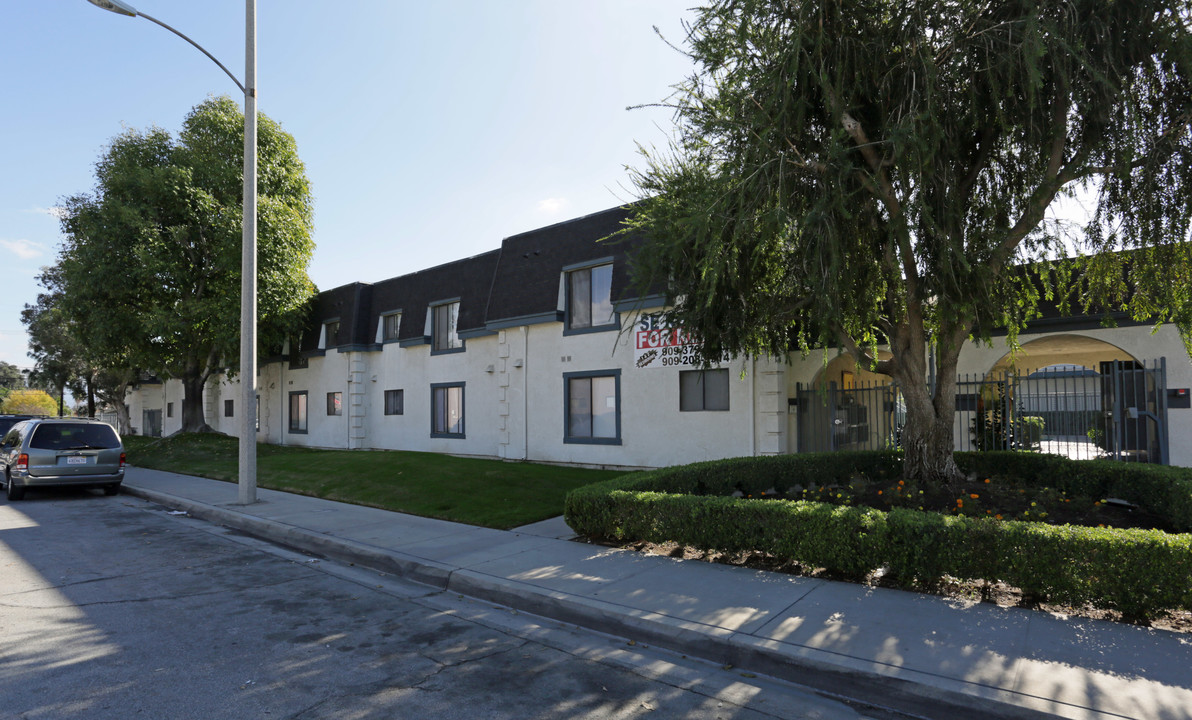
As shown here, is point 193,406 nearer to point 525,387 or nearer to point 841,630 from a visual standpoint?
point 525,387

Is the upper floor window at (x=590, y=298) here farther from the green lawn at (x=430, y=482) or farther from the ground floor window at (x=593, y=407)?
the green lawn at (x=430, y=482)

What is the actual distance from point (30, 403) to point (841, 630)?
94528 millimetres

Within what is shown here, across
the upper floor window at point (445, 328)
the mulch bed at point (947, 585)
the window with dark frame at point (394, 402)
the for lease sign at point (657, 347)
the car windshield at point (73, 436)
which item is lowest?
the mulch bed at point (947, 585)

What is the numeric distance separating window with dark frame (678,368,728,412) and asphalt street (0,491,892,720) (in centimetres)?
893

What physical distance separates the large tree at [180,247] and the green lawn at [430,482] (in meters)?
7.13

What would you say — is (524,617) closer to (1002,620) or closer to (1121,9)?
(1002,620)

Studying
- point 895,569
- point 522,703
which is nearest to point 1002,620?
point 895,569

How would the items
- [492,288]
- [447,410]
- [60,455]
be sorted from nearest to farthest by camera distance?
[60,455] < [492,288] < [447,410]

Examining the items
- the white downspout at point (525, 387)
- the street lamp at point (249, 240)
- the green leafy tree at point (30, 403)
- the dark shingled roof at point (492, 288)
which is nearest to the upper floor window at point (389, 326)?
the dark shingled roof at point (492, 288)

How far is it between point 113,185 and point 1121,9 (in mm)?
29542

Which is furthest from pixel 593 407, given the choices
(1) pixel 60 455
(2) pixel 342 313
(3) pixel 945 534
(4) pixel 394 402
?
(2) pixel 342 313

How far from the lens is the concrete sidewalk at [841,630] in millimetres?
3988

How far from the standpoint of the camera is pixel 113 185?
79.4ft

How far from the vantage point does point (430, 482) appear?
13.2 metres
